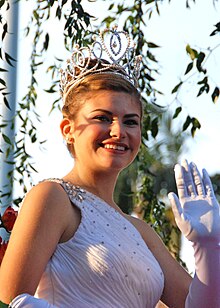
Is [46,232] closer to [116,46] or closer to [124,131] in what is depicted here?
[124,131]

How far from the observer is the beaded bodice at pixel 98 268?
3.53 m

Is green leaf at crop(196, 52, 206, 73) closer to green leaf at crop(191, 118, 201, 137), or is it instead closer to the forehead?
green leaf at crop(191, 118, 201, 137)

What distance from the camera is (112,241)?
365 cm

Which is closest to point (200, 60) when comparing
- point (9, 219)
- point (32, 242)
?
point (9, 219)

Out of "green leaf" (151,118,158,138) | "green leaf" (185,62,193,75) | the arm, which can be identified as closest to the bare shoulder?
the arm

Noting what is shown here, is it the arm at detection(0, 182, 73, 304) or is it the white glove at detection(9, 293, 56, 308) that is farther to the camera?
the arm at detection(0, 182, 73, 304)

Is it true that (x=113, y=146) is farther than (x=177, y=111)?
No

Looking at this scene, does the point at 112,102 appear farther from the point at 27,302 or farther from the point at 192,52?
the point at 192,52

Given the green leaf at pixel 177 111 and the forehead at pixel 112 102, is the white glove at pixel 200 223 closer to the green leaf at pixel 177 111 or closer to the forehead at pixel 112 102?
the forehead at pixel 112 102

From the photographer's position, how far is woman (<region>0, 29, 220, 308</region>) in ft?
11.3

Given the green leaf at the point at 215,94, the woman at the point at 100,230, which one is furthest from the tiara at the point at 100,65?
the green leaf at the point at 215,94

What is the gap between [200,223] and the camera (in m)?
3.41

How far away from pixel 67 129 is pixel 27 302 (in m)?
0.79

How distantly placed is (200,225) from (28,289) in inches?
21.3
